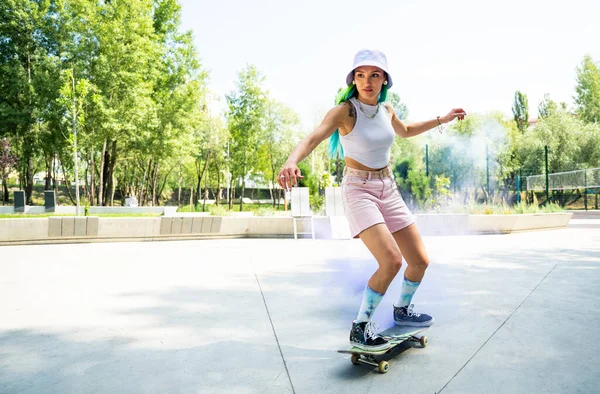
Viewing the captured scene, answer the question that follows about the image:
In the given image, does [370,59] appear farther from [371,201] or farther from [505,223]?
[505,223]

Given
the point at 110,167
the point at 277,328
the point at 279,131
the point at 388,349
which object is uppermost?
the point at 279,131

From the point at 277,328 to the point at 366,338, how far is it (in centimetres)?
118

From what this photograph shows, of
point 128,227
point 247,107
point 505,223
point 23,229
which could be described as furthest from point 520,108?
point 23,229

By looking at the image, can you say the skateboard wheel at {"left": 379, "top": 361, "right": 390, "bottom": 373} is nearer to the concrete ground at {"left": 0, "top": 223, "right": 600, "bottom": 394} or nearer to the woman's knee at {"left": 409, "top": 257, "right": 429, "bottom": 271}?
the concrete ground at {"left": 0, "top": 223, "right": 600, "bottom": 394}

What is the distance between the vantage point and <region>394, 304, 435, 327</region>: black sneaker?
3.33 m

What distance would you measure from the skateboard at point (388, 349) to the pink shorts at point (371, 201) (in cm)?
72

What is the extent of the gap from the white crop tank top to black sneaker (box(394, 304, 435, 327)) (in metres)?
1.15

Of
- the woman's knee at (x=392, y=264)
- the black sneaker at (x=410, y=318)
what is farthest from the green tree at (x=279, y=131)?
the woman's knee at (x=392, y=264)

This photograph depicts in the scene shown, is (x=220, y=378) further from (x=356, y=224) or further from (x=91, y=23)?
(x=91, y=23)

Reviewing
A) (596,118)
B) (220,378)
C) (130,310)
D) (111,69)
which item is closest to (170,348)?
(220,378)

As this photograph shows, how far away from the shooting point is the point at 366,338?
9.12 feet

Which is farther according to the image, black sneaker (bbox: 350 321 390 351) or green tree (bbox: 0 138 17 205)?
green tree (bbox: 0 138 17 205)

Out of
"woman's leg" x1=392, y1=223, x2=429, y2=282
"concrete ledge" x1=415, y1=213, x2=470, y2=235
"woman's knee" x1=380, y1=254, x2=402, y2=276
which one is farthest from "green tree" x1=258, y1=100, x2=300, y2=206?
"woman's knee" x1=380, y1=254, x2=402, y2=276

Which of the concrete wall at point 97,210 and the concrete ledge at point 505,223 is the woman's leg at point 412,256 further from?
the concrete wall at point 97,210
